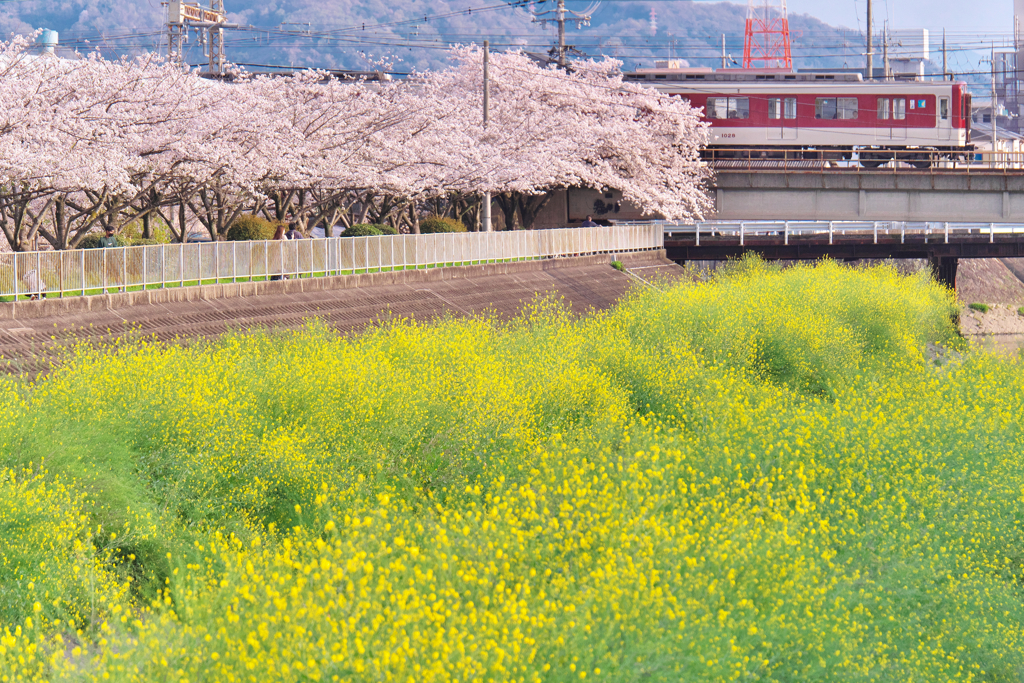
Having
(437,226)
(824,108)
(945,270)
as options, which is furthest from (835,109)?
(437,226)

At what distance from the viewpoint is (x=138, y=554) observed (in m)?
11.6

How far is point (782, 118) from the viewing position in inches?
1686

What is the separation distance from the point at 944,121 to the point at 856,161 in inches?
146

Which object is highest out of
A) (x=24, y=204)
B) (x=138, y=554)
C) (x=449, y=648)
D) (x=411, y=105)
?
(x=411, y=105)

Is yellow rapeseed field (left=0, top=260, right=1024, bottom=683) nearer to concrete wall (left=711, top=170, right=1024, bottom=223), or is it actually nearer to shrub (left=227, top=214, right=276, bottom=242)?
shrub (left=227, top=214, right=276, bottom=242)

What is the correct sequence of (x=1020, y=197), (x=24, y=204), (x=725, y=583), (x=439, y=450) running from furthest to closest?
(x=1020, y=197), (x=24, y=204), (x=439, y=450), (x=725, y=583)

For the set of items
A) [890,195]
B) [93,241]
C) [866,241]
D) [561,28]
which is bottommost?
[866,241]

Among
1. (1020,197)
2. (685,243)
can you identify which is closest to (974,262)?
(1020,197)

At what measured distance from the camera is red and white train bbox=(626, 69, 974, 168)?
136 feet

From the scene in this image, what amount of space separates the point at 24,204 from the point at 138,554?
547 inches

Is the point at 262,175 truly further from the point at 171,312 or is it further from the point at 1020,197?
the point at 1020,197

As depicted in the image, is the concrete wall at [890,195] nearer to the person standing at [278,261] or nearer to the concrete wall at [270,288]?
the concrete wall at [270,288]

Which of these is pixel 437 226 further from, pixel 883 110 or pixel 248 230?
pixel 883 110

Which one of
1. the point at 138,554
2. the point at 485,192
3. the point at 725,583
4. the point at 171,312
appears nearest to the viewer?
the point at 725,583
